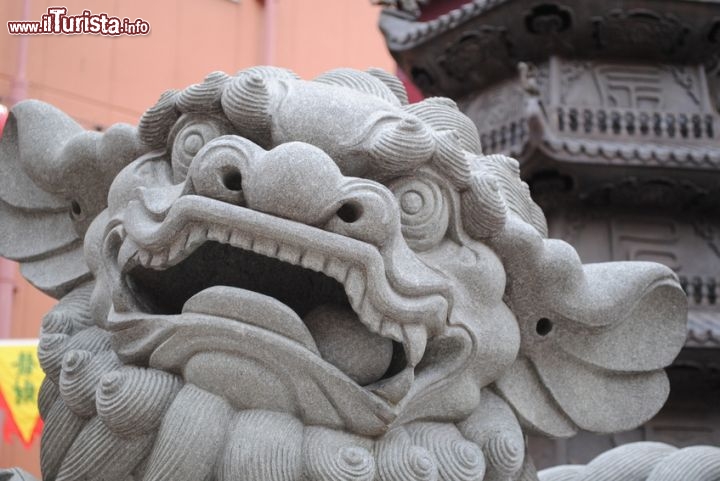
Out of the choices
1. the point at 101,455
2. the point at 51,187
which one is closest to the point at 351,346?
the point at 101,455

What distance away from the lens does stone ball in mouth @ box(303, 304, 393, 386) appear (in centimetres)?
132

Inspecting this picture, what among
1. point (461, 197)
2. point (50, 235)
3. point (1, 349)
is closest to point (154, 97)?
point (1, 349)

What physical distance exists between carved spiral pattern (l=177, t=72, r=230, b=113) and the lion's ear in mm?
189

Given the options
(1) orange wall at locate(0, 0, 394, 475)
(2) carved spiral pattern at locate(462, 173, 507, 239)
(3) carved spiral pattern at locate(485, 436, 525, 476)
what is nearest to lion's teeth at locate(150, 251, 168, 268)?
(2) carved spiral pattern at locate(462, 173, 507, 239)

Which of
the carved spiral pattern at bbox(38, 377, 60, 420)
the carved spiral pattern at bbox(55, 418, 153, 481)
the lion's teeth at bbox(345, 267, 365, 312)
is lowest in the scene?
the carved spiral pattern at bbox(38, 377, 60, 420)

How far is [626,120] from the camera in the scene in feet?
16.7

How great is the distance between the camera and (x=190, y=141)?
54.9 inches

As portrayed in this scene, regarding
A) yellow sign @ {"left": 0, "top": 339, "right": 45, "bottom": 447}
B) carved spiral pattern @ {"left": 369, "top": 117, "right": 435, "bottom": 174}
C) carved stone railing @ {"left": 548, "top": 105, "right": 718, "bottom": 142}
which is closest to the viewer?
carved spiral pattern @ {"left": 369, "top": 117, "right": 435, "bottom": 174}

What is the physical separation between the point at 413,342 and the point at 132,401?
384 millimetres

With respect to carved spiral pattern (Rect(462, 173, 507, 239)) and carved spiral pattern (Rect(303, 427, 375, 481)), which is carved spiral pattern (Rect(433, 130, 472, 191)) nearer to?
carved spiral pattern (Rect(462, 173, 507, 239))

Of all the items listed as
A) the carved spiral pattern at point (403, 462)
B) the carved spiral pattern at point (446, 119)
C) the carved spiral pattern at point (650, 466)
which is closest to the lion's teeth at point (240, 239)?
the carved spiral pattern at point (403, 462)

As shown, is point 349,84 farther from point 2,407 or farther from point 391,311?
point 2,407

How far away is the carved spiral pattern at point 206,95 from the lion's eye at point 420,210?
0.29 m

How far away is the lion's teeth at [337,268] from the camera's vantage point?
126 centimetres
